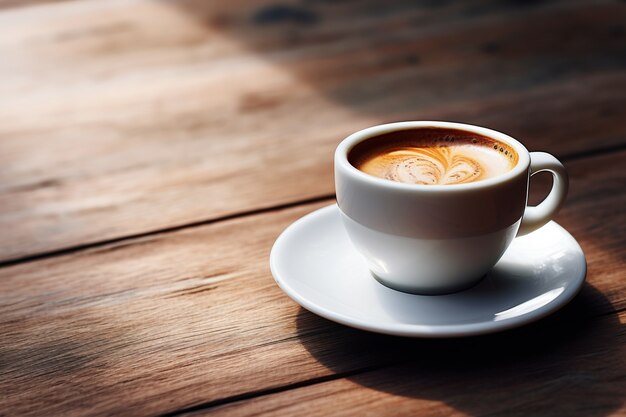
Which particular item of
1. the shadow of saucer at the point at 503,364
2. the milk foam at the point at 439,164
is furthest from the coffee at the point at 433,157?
the shadow of saucer at the point at 503,364

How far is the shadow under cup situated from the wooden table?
0.06m

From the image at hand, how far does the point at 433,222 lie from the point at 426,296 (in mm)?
78

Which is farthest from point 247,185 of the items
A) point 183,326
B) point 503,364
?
point 503,364

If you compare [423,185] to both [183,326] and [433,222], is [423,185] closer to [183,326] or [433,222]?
[433,222]

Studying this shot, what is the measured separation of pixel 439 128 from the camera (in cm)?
70

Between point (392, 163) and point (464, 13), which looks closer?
point (392, 163)

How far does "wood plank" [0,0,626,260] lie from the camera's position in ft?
3.07

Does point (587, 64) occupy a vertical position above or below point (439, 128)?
below

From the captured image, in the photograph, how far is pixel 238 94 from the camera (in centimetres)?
128

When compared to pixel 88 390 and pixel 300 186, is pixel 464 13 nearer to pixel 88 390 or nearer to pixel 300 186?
pixel 300 186

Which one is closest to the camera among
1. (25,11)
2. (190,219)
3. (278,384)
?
(278,384)

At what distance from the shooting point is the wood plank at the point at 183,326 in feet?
1.86

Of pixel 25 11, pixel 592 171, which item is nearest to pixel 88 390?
pixel 592 171

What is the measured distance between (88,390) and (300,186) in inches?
16.5
